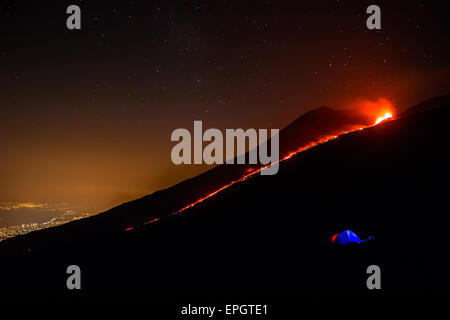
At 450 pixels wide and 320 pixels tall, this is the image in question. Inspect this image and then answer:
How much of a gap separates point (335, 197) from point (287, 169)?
2.40 m

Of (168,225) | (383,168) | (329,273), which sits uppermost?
(383,168)

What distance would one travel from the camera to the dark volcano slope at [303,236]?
7527 millimetres

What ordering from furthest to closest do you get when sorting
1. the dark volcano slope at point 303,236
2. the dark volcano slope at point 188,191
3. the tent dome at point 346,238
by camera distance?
the dark volcano slope at point 188,191 → the tent dome at point 346,238 → the dark volcano slope at point 303,236

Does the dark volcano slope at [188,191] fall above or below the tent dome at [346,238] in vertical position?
above

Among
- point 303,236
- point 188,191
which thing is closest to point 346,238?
point 303,236

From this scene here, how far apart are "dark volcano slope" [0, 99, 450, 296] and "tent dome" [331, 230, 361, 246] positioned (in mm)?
264

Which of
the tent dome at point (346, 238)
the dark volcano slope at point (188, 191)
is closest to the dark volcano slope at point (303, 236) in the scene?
the tent dome at point (346, 238)

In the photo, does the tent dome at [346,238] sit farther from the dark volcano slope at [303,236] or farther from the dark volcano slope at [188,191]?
the dark volcano slope at [188,191]

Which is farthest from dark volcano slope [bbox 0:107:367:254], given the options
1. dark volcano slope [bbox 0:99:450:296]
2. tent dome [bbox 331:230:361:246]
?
tent dome [bbox 331:230:361:246]

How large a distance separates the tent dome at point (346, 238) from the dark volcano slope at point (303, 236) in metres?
0.26

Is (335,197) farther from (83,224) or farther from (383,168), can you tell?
(83,224)

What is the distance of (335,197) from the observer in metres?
9.81

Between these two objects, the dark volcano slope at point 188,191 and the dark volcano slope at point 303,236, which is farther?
the dark volcano slope at point 188,191
